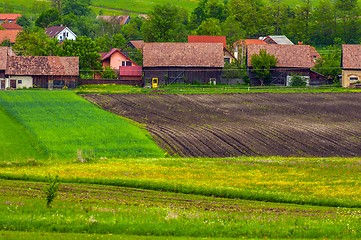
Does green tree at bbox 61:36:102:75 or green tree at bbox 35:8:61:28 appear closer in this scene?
green tree at bbox 61:36:102:75

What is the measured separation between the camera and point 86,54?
300ft

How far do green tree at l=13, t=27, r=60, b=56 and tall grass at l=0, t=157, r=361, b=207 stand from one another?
58.6 metres

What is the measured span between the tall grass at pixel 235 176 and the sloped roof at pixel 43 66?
155 ft

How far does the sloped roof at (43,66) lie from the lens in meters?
85.3

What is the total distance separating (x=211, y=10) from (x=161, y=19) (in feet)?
109

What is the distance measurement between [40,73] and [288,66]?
82.7 ft

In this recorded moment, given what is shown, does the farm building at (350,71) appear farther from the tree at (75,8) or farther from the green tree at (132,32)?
the tree at (75,8)

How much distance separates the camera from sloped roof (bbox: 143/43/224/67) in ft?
295

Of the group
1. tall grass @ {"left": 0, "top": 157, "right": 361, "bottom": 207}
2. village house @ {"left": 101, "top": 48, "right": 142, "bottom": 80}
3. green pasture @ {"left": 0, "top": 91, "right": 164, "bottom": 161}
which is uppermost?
village house @ {"left": 101, "top": 48, "right": 142, "bottom": 80}

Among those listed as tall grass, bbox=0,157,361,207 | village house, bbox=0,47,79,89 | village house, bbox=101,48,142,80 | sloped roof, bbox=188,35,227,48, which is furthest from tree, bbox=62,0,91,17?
tall grass, bbox=0,157,361,207

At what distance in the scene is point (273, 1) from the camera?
159500 mm

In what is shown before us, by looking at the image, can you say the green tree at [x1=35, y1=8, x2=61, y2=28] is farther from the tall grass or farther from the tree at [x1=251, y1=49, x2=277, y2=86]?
the tall grass

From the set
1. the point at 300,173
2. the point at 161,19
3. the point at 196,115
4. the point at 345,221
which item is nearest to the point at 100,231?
the point at 345,221

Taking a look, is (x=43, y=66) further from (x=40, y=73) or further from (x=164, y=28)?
(x=164, y=28)
